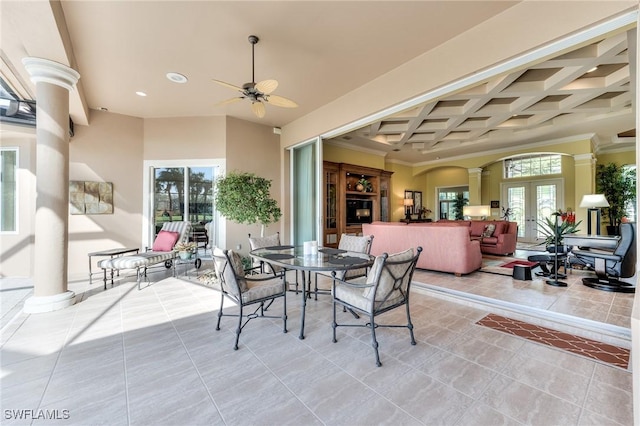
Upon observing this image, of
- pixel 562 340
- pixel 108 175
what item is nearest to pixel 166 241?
pixel 108 175

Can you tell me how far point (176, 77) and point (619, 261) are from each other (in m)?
6.74

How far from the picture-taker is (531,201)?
916 cm

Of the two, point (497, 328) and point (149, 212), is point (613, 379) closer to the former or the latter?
point (497, 328)

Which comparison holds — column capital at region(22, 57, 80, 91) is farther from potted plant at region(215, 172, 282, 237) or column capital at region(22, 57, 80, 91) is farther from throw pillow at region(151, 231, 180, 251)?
throw pillow at region(151, 231, 180, 251)

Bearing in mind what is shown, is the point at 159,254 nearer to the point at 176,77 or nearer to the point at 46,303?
the point at 46,303

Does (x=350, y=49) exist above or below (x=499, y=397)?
above

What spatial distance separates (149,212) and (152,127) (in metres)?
1.85

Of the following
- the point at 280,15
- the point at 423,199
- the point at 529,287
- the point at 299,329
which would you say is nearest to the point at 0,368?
the point at 299,329

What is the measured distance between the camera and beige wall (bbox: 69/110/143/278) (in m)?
5.21

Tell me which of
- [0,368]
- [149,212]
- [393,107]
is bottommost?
[0,368]

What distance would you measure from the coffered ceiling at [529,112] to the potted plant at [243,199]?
2893mm

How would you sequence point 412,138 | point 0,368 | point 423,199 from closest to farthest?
1. point 0,368
2. point 412,138
3. point 423,199

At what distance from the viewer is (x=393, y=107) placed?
4.02m

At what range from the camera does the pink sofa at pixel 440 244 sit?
4.45 m
